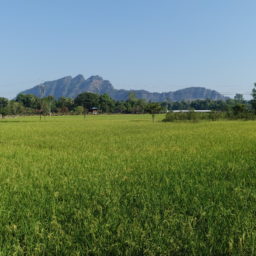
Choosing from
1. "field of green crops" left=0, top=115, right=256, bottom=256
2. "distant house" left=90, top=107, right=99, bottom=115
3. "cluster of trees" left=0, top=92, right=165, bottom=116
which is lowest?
"field of green crops" left=0, top=115, right=256, bottom=256

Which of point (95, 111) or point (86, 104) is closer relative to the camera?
point (95, 111)

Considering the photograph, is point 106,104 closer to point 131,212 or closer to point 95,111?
point 95,111

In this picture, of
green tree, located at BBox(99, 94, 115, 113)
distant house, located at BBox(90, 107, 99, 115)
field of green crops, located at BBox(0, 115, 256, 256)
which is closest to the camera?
field of green crops, located at BBox(0, 115, 256, 256)

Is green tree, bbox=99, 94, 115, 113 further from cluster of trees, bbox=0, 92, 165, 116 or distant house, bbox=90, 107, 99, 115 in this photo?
distant house, bbox=90, 107, 99, 115

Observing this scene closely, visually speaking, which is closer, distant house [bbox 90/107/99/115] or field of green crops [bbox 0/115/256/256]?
field of green crops [bbox 0/115/256/256]

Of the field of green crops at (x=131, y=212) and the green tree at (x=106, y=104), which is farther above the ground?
the green tree at (x=106, y=104)

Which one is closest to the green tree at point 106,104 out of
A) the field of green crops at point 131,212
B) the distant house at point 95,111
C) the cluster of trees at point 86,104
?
the cluster of trees at point 86,104

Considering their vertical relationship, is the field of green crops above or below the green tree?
below

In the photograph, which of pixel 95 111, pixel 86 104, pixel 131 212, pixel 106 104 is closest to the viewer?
pixel 131 212

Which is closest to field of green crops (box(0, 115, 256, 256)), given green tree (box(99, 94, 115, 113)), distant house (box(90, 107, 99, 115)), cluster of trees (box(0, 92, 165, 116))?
cluster of trees (box(0, 92, 165, 116))

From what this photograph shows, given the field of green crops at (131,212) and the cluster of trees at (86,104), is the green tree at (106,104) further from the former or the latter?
the field of green crops at (131,212)

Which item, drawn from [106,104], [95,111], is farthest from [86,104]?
[95,111]

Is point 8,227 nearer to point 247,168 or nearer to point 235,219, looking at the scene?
point 235,219

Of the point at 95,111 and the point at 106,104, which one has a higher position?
the point at 106,104
